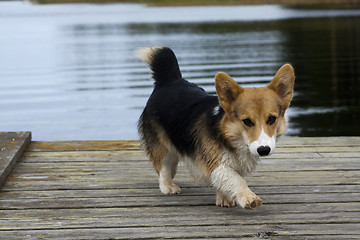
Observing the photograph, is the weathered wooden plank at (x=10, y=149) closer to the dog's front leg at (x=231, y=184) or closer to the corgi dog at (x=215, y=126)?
the corgi dog at (x=215, y=126)

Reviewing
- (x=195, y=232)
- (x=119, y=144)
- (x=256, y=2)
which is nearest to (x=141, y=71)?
(x=119, y=144)

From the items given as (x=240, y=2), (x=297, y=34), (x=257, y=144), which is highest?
(x=257, y=144)

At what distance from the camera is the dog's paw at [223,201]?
3.75 m

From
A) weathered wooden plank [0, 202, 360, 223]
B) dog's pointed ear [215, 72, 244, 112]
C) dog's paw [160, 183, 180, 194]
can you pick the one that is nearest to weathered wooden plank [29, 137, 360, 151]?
dog's paw [160, 183, 180, 194]

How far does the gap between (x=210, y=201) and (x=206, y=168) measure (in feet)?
1.03

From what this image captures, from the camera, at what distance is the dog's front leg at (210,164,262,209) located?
3494 millimetres

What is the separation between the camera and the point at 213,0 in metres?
50.5

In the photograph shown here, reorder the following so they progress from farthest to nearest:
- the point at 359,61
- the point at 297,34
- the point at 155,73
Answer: the point at 297,34, the point at 359,61, the point at 155,73

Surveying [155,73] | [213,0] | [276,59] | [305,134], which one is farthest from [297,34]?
[213,0]

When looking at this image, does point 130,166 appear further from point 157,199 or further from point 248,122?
point 248,122

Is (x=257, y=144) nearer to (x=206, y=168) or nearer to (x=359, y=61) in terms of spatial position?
(x=206, y=168)

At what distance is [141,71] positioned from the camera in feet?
48.6

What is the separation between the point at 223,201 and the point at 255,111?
27.6 inches

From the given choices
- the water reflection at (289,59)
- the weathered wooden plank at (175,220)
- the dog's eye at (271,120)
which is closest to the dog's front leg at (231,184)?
the weathered wooden plank at (175,220)
